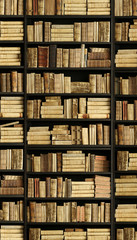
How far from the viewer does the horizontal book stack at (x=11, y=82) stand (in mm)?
4633

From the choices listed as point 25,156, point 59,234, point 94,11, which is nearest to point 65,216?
point 59,234

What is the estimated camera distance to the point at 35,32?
465 cm

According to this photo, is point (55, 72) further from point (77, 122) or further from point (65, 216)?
point (65, 216)

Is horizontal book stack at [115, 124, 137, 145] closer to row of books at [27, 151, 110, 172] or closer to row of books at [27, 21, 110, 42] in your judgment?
row of books at [27, 151, 110, 172]

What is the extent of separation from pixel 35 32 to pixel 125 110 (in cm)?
134

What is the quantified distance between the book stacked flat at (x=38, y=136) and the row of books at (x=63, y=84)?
440mm

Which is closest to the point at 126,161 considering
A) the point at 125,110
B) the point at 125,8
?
the point at 125,110

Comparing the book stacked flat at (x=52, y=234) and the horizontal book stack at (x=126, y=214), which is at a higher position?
the horizontal book stack at (x=126, y=214)

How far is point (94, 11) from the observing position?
4.63 meters

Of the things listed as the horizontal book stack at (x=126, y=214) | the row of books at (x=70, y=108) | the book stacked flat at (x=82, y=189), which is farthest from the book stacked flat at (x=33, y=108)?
the horizontal book stack at (x=126, y=214)

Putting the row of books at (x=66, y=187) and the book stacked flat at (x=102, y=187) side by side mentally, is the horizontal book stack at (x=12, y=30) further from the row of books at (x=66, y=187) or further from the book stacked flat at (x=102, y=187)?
the book stacked flat at (x=102, y=187)

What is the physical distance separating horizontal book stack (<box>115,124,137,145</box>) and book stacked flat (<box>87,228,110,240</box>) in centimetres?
99

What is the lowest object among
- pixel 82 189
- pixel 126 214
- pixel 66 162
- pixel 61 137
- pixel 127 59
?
pixel 126 214

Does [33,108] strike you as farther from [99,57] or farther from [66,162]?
[99,57]
